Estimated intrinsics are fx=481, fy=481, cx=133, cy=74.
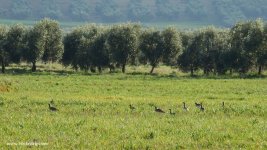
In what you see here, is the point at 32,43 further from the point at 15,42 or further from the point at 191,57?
the point at 191,57

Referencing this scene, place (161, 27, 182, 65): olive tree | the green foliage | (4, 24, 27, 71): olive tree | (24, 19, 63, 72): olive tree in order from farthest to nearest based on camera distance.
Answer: (4, 24, 27, 71): olive tree < the green foliage < (161, 27, 182, 65): olive tree < (24, 19, 63, 72): olive tree

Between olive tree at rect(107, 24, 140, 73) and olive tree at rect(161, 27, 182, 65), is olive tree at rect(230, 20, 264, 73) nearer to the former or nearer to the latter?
olive tree at rect(161, 27, 182, 65)

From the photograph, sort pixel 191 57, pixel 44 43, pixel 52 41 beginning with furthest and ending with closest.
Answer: pixel 52 41, pixel 191 57, pixel 44 43

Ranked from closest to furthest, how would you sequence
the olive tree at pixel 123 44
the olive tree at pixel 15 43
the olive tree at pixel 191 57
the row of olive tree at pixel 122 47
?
1. the row of olive tree at pixel 122 47
2. the olive tree at pixel 123 44
3. the olive tree at pixel 191 57
4. the olive tree at pixel 15 43

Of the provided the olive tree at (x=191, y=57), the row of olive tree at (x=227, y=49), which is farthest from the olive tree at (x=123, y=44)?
the row of olive tree at (x=227, y=49)

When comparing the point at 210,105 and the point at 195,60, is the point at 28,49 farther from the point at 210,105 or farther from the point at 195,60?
the point at 210,105

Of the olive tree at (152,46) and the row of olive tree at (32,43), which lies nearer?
the row of olive tree at (32,43)

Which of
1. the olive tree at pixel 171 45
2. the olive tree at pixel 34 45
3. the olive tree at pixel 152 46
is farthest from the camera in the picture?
the olive tree at pixel 152 46

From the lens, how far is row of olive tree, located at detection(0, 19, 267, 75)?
113 m

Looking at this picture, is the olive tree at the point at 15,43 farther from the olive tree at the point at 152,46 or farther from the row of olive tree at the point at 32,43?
the olive tree at the point at 152,46

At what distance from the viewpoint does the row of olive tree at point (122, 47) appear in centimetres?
11288

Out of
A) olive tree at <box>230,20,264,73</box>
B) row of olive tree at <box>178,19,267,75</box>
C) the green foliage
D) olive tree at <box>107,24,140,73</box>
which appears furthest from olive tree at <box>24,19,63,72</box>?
olive tree at <box>230,20,264,73</box>

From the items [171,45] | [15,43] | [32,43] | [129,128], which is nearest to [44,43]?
[32,43]

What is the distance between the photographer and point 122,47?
115 metres
